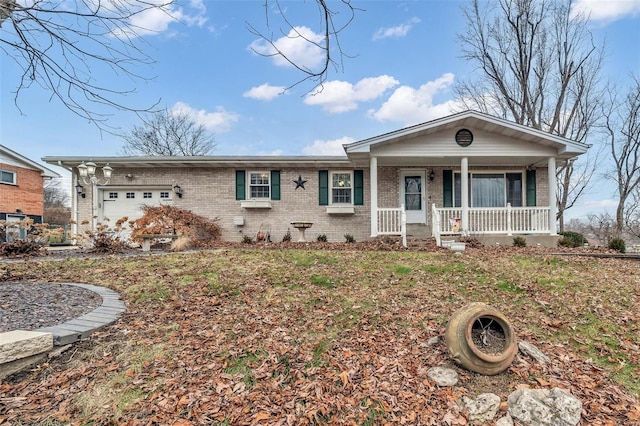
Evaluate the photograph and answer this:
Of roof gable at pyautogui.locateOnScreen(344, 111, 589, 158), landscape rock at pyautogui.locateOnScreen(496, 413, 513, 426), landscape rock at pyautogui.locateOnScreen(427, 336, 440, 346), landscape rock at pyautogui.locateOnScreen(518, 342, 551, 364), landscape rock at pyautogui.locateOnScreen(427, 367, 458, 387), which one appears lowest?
landscape rock at pyautogui.locateOnScreen(496, 413, 513, 426)

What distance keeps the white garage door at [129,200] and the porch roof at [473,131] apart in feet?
23.0

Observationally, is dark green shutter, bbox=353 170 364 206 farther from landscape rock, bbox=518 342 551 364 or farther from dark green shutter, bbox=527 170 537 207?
landscape rock, bbox=518 342 551 364

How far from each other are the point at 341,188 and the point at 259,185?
2990mm

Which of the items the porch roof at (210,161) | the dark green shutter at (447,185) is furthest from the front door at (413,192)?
the porch roof at (210,161)

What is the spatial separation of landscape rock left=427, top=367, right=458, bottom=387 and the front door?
30.2 feet

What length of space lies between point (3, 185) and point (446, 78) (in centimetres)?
2292

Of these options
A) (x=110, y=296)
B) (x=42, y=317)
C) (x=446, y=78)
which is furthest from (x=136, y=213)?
(x=446, y=78)

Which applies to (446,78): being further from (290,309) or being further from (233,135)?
(290,309)

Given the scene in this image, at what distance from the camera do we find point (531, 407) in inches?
90.1

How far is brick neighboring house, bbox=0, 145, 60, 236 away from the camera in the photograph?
616 inches

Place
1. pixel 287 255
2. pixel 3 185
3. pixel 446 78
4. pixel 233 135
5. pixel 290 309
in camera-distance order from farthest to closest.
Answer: pixel 233 135 → pixel 446 78 → pixel 3 185 → pixel 287 255 → pixel 290 309

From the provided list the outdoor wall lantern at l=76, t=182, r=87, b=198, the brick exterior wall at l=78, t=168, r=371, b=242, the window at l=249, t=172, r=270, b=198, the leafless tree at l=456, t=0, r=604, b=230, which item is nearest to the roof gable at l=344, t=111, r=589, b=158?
the brick exterior wall at l=78, t=168, r=371, b=242

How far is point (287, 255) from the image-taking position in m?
7.09

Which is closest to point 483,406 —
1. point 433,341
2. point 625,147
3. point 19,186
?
point 433,341
